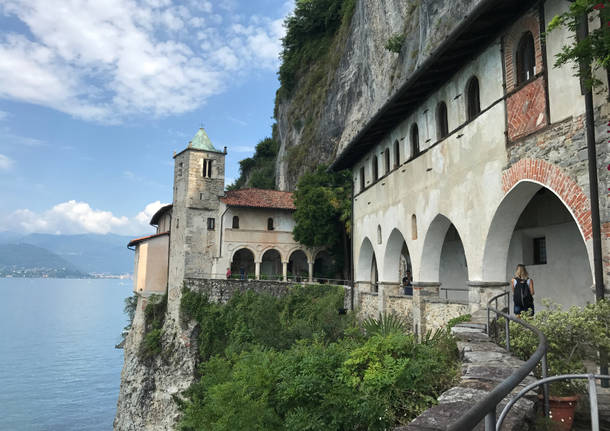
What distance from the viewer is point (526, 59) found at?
9.95 m

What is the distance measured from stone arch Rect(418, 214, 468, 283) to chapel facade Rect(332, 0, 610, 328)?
3 cm

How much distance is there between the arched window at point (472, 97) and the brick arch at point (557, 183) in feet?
8.33

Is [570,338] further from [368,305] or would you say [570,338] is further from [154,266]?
[154,266]

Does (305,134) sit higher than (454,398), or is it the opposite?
(305,134)

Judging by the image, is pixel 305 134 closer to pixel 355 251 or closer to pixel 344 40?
pixel 344 40

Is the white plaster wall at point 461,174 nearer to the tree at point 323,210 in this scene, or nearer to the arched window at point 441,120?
the arched window at point 441,120

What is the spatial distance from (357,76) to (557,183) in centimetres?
2945

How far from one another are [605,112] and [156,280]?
32117mm

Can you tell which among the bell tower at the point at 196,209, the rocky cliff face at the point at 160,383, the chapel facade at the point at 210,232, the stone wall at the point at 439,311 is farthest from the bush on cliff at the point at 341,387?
the chapel facade at the point at 210,232

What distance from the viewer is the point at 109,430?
124 feet

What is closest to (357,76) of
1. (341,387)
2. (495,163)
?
(495,163)

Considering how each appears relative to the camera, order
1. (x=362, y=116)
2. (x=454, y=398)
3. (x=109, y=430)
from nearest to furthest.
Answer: (x=454, y=398)
(x=362, y=116)
(x=109, y=430)

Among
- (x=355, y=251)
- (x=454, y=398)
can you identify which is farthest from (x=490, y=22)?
(x=355, y=251)

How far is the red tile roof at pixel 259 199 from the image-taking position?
33.9 m
